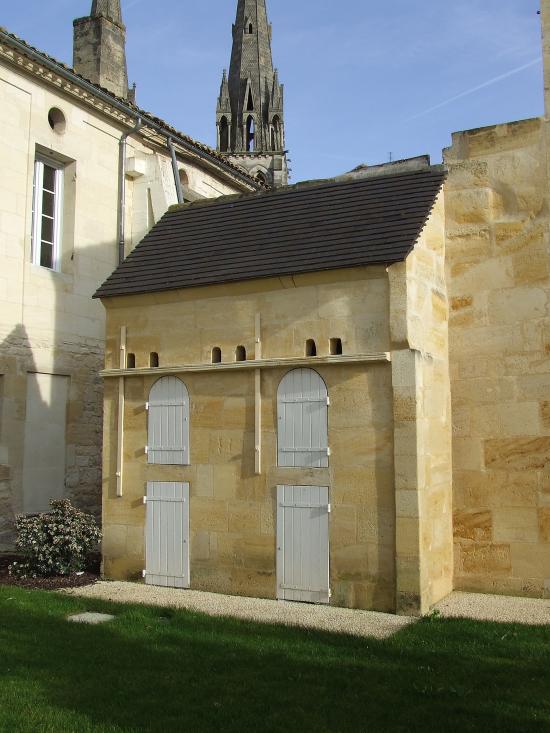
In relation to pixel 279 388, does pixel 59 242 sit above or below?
above

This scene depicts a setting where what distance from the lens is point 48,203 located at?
14.7 m

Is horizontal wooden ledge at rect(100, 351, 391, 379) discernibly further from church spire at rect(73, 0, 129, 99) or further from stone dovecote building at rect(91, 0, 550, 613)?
church spire at rect(73, 0, 129, 99)

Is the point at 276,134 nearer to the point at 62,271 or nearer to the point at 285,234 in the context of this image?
the point at 62,271

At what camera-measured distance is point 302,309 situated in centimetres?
968

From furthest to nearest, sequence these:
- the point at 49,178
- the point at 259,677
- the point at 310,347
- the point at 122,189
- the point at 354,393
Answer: the point at 122,189 → the point at 49,178 → the point at 310,347 → the point at 354,393 → the point at 259,677

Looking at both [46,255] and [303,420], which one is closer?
[303,420]

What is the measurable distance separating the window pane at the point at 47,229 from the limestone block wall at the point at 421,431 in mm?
8066

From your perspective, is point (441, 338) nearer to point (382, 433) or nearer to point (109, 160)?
point (382, 433)

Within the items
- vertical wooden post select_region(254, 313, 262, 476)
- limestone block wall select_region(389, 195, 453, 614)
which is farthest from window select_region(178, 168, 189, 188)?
limestone block wall select_region(389, 195, 453, 614)

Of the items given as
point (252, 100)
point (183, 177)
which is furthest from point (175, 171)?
point (252, 100)

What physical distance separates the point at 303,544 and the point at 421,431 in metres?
2.08

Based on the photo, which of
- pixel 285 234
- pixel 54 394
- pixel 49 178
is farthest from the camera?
pixel 49 178

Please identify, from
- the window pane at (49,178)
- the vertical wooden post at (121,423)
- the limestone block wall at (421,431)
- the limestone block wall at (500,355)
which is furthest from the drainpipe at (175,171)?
the limestone block wall at (421,431)

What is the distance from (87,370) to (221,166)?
23.7 feet
